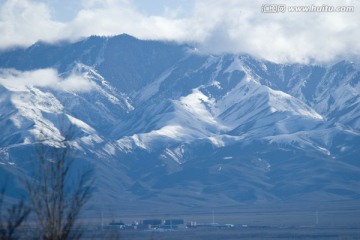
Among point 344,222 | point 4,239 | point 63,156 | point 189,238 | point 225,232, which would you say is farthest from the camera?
point 344,222

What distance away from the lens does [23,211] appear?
3738 cm

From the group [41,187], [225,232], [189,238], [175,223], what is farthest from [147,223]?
[41,187]

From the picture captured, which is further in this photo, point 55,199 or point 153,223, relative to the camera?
point 153,223

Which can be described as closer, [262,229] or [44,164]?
[44,164]

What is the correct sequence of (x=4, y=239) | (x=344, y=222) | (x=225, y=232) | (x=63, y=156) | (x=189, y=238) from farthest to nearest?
(x=344, y=222), (x=225, y=232), (x=189, y=238), (x=63, y=156), (x=4, y=239)

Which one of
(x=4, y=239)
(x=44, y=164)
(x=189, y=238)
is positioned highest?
(x=189, y=238)

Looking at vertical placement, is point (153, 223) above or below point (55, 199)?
above

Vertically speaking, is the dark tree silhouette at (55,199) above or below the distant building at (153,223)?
below

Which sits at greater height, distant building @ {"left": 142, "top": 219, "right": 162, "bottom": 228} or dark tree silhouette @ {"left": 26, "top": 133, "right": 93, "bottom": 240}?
distant building @ {"left": 142, "top": 219, "right": 162, "bottom": 228}

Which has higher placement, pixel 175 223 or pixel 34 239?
pixel 175 223

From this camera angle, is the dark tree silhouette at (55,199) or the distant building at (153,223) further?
the distant building at (153,223)

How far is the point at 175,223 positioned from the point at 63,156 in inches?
6014

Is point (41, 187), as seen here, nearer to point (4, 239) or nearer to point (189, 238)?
point (4, 239)

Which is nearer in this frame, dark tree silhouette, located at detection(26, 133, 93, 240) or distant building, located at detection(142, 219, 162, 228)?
dark tree silhouette, located at detection(26, 133, 93, 240)
